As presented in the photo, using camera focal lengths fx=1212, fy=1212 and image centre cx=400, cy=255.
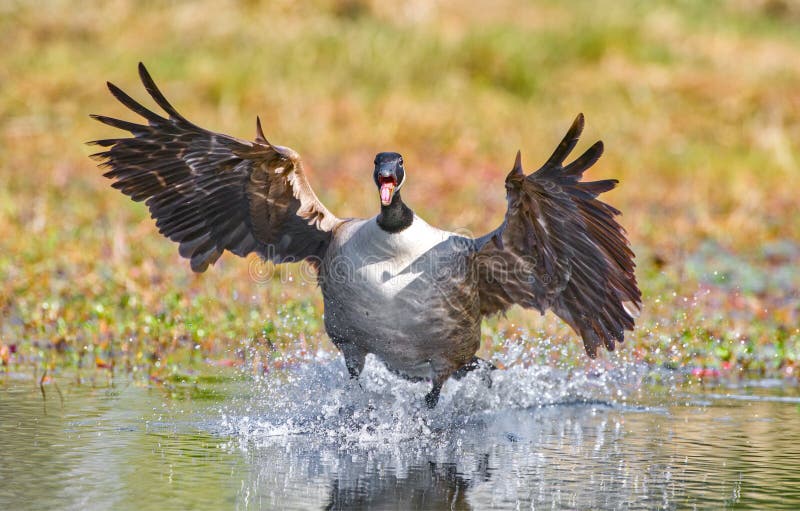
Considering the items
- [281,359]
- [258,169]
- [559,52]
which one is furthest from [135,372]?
[559,52]

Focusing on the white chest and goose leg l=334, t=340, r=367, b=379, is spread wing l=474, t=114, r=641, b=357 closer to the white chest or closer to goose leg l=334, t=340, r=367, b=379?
the white chest

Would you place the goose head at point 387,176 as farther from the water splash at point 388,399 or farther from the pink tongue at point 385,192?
the water splash at point 388,399

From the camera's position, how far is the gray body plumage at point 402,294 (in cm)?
649

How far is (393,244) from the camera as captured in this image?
256 inches

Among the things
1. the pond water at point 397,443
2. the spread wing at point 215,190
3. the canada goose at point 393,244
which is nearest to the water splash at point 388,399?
the pond water at point 397,443

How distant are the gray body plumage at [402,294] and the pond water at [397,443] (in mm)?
343

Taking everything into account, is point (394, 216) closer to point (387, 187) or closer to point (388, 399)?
point (387, 187)

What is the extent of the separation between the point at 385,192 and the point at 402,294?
1.81 feet

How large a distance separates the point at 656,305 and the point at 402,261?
12.1 feet

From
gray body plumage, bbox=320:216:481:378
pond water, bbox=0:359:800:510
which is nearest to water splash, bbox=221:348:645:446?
pond water, bbox=0:359:800:510

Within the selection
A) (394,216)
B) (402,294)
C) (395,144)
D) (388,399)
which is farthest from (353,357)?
(395,144)

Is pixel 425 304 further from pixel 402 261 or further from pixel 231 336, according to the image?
pixel 231 336

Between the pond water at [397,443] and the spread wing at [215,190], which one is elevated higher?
the spread wing at [215,190]

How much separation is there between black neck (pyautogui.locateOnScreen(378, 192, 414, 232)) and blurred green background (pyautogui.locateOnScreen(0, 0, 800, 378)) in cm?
178
